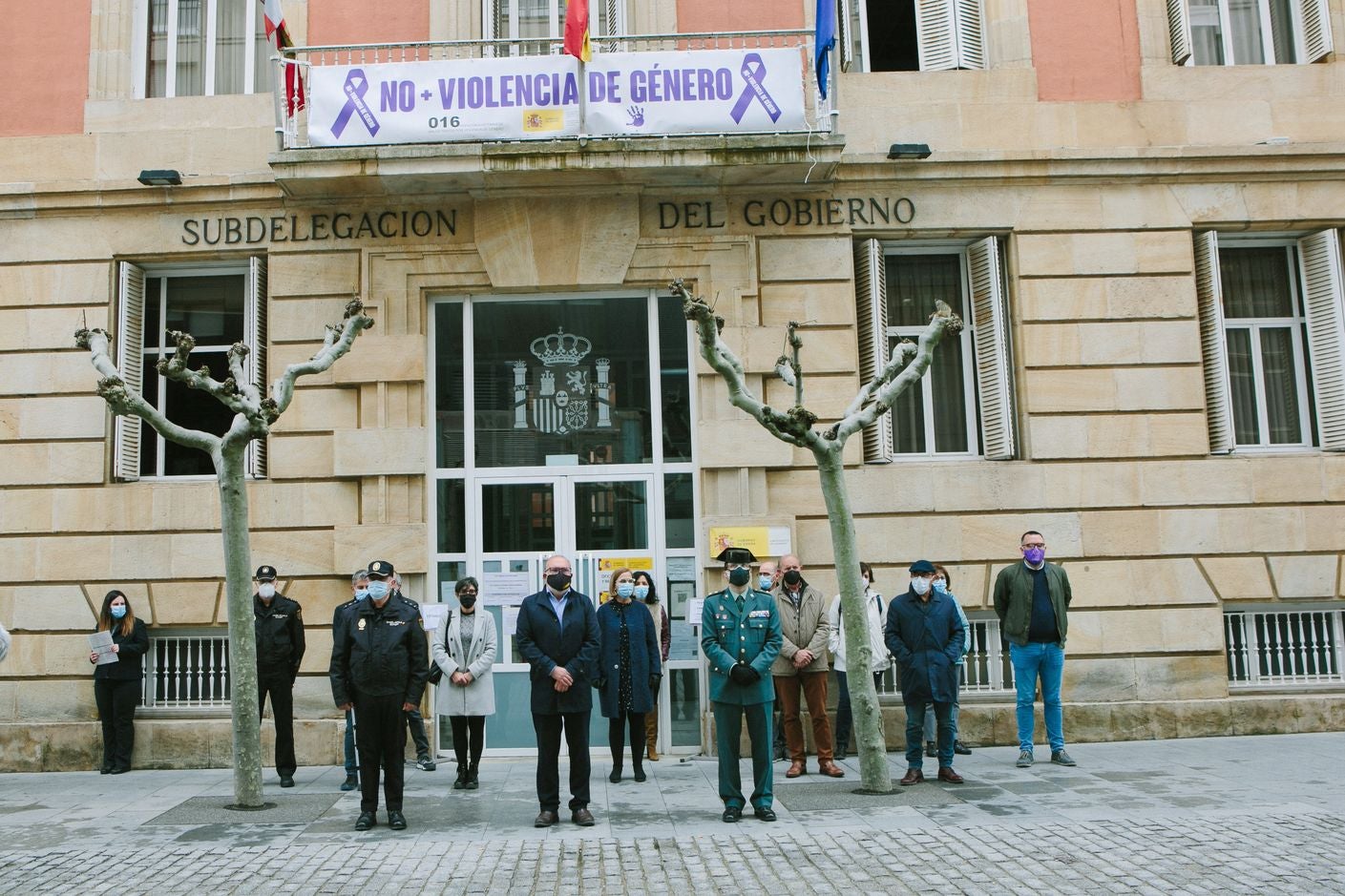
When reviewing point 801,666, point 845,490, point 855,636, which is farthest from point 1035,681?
point 845,490

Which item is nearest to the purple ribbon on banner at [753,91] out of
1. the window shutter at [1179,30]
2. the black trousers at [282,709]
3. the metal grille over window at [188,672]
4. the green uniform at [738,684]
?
the window shutter at [1179,30]

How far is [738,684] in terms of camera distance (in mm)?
9391

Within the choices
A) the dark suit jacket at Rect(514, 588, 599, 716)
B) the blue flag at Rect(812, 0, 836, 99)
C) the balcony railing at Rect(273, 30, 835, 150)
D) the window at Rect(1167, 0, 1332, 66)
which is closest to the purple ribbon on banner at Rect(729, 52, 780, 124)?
the balcony railing at Rect(273, 30, 835, 150)

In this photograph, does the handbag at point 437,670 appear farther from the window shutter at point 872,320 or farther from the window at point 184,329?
the window shutter at point 872,320

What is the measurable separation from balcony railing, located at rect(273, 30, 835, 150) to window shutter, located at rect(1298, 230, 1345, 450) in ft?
19.7

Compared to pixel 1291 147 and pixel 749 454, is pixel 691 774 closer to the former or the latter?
pixel 749 454

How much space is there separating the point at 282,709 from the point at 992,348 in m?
8.49

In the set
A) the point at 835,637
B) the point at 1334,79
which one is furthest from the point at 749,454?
the point at 1334,79

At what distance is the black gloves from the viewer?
30.7ft

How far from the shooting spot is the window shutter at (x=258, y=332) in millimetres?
13391

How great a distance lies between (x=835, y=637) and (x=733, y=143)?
521cm

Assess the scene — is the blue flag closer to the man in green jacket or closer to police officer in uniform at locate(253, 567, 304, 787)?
the man in green jacket

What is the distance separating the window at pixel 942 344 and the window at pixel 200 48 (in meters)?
7.55

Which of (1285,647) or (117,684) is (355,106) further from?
(1285,647)
